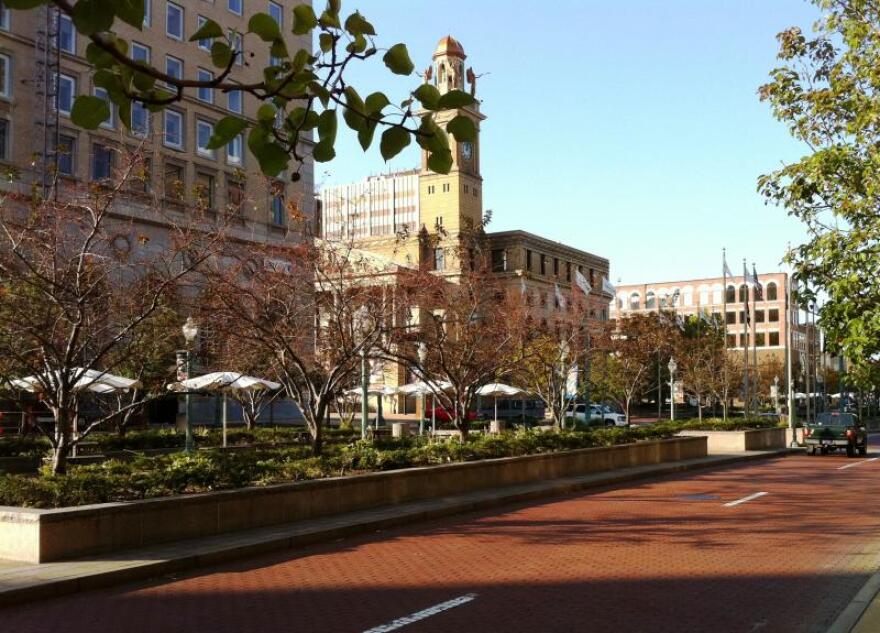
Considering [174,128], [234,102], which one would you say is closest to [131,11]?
[174,128]

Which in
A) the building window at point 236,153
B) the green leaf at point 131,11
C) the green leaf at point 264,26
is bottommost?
Result: the green leaf at point 131,11

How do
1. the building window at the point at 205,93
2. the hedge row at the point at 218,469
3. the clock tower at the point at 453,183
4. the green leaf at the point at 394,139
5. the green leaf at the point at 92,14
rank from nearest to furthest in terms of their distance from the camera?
the green leaf at the point at 92,14 → the green leaf at the point at 394,139 → the hedge row at the point at 218,469 → the building window at the point at 205,93 → the clock tower at the point at 453,183

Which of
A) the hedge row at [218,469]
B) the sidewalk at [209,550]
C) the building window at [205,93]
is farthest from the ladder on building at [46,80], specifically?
the sidewalk at [209,550]

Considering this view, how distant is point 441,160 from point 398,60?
0.48 metres

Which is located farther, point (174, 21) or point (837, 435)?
point (174, 21)

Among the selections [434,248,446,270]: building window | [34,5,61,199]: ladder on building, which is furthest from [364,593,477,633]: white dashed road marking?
[34,5,61,199]: ladder on building

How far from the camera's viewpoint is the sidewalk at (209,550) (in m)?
9.95

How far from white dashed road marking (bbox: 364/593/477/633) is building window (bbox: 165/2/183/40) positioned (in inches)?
2091

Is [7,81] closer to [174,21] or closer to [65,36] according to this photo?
[65,36]

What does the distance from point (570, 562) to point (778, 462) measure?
2365 cm

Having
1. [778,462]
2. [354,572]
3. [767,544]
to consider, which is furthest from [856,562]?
[778,462]

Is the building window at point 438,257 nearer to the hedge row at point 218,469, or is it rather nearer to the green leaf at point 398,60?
the hedge row at point 218,469

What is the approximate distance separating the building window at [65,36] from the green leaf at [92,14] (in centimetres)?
5064

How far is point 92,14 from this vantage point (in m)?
3.43
